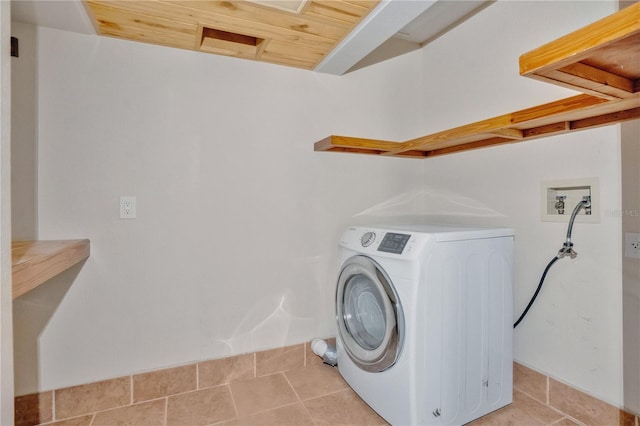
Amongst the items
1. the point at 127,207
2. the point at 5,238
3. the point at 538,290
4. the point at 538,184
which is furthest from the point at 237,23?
the point at 538,290

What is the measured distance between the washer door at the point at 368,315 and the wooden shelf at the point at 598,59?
991 mm

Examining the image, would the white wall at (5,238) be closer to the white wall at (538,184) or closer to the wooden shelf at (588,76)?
the wooden shelf at (588,76)

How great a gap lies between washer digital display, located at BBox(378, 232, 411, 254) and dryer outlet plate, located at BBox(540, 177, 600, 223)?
804 mm

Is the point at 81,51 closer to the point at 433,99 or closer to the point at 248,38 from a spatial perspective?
the point at 248,38

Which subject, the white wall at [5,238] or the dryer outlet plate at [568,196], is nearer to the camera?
the white wall at [5,238]

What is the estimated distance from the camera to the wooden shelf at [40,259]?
933 millimetres

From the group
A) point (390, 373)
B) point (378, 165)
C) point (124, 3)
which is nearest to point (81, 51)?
point (124, 3)

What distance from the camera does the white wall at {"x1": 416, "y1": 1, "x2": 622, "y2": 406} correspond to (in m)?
1.47

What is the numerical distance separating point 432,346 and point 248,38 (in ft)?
6.04

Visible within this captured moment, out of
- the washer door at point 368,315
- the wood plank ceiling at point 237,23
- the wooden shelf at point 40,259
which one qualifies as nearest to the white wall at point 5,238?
the wooden shelf at point 40,259

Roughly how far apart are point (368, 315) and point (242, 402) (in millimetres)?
816

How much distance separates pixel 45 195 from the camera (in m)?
1.61

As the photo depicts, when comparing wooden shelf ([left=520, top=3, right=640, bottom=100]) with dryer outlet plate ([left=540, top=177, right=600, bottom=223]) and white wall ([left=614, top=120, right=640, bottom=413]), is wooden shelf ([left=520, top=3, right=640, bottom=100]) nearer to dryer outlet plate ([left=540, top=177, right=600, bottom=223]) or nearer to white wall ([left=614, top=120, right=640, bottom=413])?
white wall ([left=614, top=120, right=640, bottom=413])

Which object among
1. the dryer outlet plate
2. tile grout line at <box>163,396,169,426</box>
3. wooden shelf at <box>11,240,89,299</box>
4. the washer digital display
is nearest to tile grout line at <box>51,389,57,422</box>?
tile grout line at <box>163,396,169,426</box>
